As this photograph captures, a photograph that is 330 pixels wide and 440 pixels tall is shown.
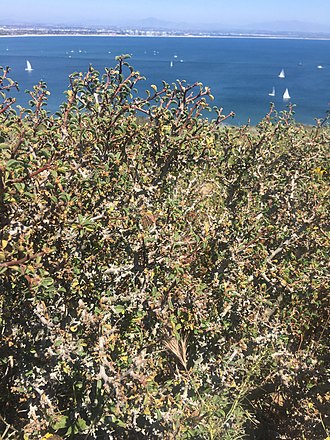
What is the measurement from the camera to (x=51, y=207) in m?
2.62

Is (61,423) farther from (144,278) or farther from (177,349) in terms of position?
(144,278)

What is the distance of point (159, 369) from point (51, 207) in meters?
1.60

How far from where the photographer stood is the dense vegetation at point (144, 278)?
2668 mm

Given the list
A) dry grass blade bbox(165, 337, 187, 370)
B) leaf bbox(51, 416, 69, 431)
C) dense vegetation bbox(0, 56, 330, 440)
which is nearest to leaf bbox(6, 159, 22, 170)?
dense vegetation bbox(0, 56, 330, 440)

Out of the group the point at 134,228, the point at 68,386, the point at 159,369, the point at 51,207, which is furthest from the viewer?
the point at 159,369

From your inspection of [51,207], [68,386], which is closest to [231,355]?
[68,386]

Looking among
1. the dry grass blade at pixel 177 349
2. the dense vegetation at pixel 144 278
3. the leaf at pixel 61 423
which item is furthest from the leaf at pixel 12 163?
the leaf at pixel 61 423

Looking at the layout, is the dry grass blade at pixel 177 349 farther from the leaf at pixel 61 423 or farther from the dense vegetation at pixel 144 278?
the leaf at pixel 61 423

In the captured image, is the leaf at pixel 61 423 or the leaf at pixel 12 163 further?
the leaf at pixel 61 423

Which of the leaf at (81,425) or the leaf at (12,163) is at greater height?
the leaf at (12,163)

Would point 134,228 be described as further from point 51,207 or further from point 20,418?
point 20,418

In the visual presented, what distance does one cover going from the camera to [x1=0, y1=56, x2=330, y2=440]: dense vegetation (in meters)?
2.67

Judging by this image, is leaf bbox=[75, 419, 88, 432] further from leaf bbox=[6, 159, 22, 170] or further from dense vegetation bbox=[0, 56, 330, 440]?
leaf bbox=[6, 159, 22, 170]

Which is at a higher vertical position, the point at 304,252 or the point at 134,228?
the point at 134,228
